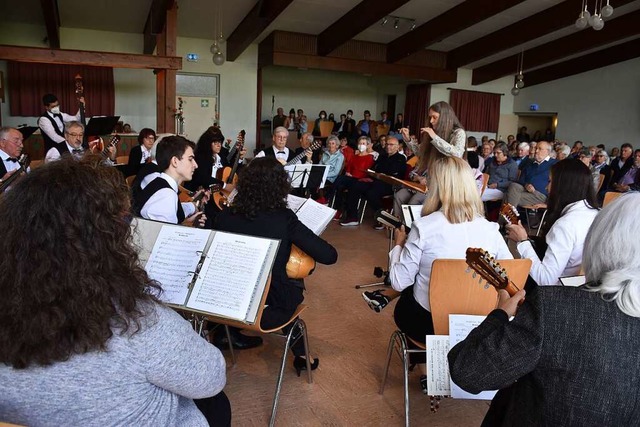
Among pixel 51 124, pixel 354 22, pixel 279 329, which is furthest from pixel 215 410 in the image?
pixel 354 22

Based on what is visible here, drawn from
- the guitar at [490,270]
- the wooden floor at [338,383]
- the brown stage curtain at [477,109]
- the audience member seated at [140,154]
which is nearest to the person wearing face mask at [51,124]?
the audience member seated at [140,154]

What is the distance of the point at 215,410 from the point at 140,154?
163 inches

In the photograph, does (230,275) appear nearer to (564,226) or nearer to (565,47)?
(564,226)

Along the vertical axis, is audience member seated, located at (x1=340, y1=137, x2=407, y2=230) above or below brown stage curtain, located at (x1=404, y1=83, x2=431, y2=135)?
below

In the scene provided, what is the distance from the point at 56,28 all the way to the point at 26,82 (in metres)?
1.56

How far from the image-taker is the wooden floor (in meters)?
2.25

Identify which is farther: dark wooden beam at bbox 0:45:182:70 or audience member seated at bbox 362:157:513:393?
dark wooden beam at bbox 0:45:182:70

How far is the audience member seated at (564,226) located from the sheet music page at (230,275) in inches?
Result: 53.0

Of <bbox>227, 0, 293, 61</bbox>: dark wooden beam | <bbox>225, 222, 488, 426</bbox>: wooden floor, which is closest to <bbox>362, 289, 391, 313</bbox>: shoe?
<bbox>225, 222, 488, 426</bbox>: wooden floor

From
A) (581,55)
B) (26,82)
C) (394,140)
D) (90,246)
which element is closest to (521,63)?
(581,55)

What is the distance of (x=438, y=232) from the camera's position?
2111mm

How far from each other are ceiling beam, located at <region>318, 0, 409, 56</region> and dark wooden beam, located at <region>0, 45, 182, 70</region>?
11.1ft

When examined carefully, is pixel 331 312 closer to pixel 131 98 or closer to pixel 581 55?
pixel 131 98

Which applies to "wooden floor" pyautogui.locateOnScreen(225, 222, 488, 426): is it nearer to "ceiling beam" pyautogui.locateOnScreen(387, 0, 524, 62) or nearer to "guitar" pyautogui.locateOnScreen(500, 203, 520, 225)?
"guitar" pyautogui.locateOnScreen(500, 203, 520, 225)
